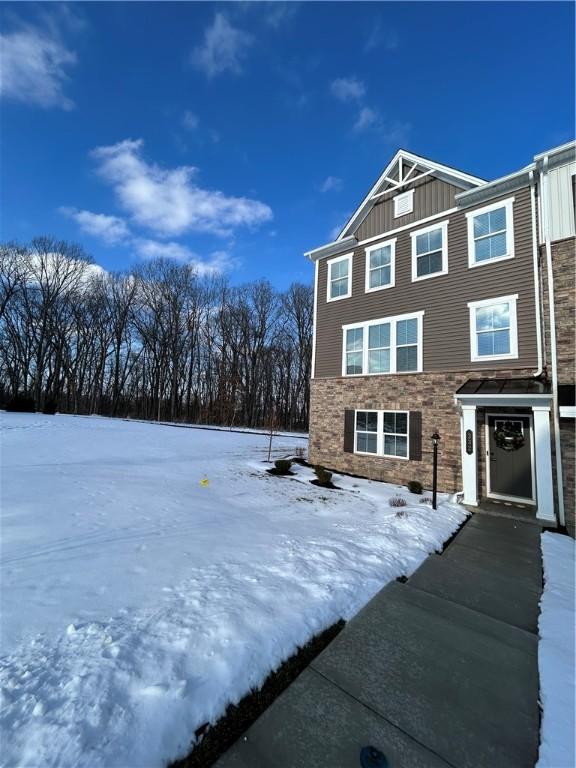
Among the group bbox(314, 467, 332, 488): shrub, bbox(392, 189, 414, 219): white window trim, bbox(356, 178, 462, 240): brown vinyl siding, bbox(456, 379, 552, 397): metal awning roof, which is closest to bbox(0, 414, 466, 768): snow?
bbox(314, 467, 332, 488): shrub

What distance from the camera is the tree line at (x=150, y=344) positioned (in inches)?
1291

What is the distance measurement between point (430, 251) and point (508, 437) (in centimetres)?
578

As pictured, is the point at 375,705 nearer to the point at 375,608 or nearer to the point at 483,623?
Result: the point at 375,608

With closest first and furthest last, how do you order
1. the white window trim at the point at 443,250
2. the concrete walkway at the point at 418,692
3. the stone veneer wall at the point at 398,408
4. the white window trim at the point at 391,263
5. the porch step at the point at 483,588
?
the concrete walkway at the point at 418,692
the porch step at the point at 483,588
the stone veneer wall at the point at 398,408
the white window trim at the point at 443,250
the white window trim at the point at 391,263

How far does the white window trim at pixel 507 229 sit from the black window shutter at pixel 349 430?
5.66 metres

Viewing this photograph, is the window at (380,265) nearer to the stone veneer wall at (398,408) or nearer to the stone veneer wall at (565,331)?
the stone veneer wall at (398,408)

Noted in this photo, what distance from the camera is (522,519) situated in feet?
23.1

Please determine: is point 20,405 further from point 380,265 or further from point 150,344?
point 380,265

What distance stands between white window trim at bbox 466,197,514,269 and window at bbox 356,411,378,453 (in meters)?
5.20

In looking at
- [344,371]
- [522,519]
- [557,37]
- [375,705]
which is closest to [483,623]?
[375,705]

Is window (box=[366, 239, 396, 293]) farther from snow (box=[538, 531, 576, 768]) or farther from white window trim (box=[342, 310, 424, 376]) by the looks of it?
snow (box=[538, 531, 576, 768])

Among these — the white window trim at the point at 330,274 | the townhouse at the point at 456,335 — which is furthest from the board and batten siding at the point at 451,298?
the white window trim at the point at 330,274

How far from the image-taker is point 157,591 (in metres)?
3.51

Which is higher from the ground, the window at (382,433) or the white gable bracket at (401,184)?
the white gable bracket at (401,184)
